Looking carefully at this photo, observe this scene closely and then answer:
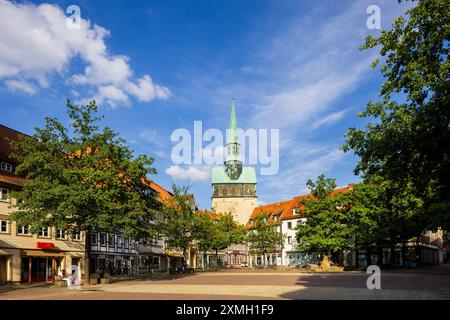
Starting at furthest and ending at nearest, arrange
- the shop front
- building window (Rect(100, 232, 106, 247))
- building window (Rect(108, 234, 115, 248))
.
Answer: building window (Rect(108, 234, 115, 248)), building window (Rect(100, 232, 106, 247)), the shop front

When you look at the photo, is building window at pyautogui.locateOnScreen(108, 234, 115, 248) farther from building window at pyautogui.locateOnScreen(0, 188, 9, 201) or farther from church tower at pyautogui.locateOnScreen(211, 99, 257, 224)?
church tower at pyautogui.locateOnScreen(211, 99, 257, 224)

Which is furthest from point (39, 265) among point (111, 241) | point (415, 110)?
point (415, 110)

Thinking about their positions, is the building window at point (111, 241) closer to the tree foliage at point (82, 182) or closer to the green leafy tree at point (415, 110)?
the tree foliage at point (82, 182)

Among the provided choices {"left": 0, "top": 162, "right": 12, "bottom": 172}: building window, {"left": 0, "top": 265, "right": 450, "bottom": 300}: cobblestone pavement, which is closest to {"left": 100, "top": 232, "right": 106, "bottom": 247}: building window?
{"left": 0, "top": 162, "right": 12, "bottom": 172}: building window

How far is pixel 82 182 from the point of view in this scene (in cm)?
3097

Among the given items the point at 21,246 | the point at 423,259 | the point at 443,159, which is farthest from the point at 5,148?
the point at 423,259

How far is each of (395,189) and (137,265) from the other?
141 feet

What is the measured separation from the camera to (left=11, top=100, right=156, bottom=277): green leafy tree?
99.3 ft

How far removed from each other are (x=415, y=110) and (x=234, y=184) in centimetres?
12234

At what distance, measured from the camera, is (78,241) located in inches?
1800

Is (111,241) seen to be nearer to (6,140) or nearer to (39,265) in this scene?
(39,265)

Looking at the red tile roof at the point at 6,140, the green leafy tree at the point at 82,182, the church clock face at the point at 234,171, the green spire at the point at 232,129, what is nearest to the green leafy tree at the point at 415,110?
the green leafy tree at the point at 82,182

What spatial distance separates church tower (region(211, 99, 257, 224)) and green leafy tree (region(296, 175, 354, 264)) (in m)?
75.4
